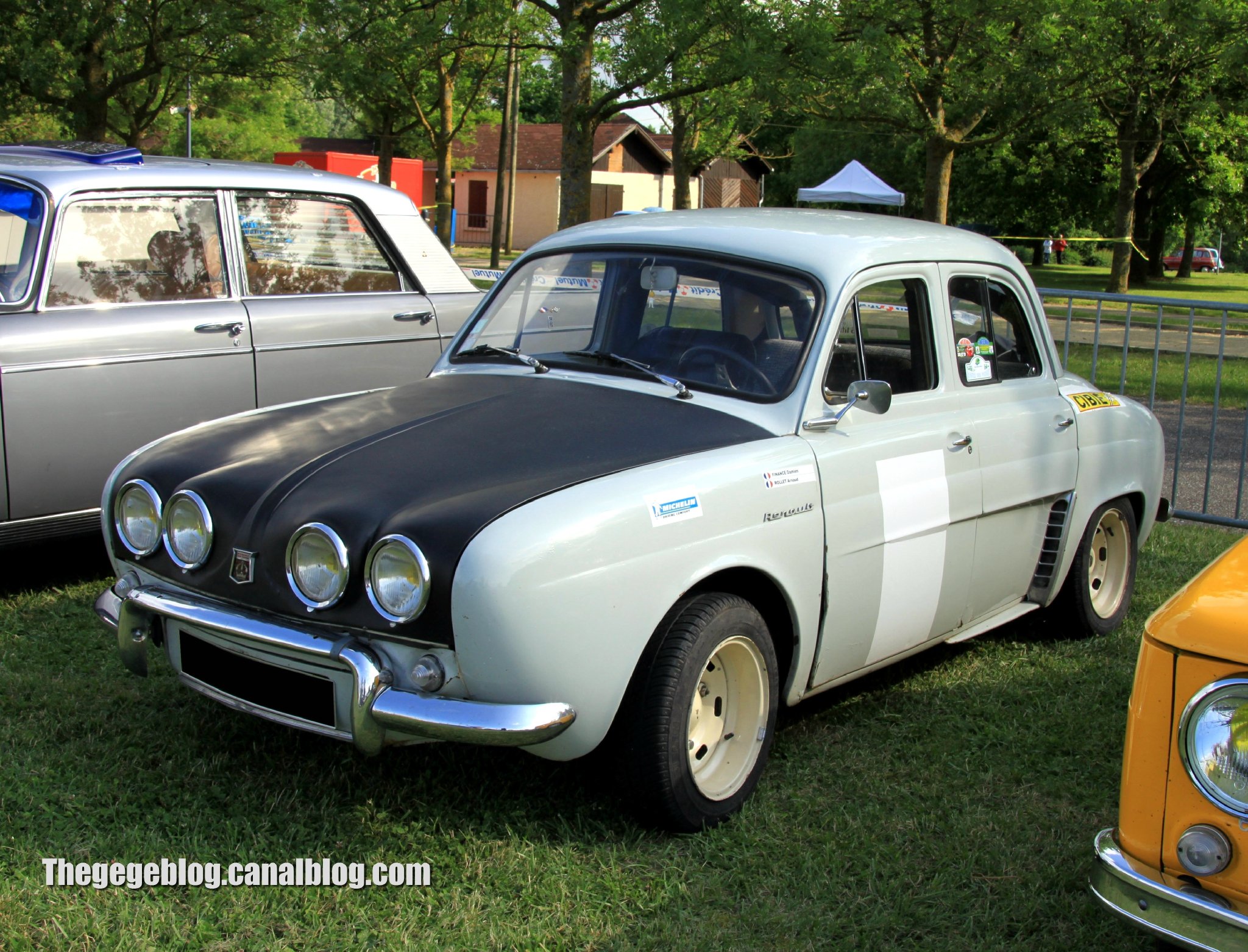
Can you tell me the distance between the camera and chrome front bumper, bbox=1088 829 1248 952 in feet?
→ 7.30

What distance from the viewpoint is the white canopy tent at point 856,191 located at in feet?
94.2

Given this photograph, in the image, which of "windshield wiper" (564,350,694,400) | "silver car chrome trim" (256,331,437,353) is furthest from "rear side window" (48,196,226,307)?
"windshield wiper" (564,350,694,400)

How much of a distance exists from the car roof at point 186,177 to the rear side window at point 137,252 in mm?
72

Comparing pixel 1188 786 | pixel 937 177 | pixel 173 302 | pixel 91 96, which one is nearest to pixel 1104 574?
pixel 1188 786

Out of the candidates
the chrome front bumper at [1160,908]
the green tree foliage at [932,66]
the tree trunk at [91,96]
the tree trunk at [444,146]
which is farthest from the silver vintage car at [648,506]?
the tree trunk at [444,146]

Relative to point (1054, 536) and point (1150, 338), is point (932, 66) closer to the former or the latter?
point (1150, 338)

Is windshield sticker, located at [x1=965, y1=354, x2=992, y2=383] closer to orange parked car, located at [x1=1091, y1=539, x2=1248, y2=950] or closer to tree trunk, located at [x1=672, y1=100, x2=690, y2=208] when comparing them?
orange parked car, located at [x1=1091, y1=539, x2=1248, y2=950]

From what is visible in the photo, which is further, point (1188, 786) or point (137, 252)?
point (137, 252)

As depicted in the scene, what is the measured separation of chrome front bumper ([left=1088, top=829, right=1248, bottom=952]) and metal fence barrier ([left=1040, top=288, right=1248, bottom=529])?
394cm

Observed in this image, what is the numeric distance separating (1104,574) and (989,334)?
144cm

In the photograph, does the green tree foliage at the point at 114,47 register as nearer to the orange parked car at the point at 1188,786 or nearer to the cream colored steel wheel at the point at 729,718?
the cream colored steel wheel at the point at 729,718

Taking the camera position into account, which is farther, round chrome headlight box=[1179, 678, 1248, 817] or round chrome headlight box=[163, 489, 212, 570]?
round chrome headlight box=[163, 489, 212, 570]

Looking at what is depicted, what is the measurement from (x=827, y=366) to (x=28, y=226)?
346cm

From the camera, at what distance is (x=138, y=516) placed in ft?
11.9
